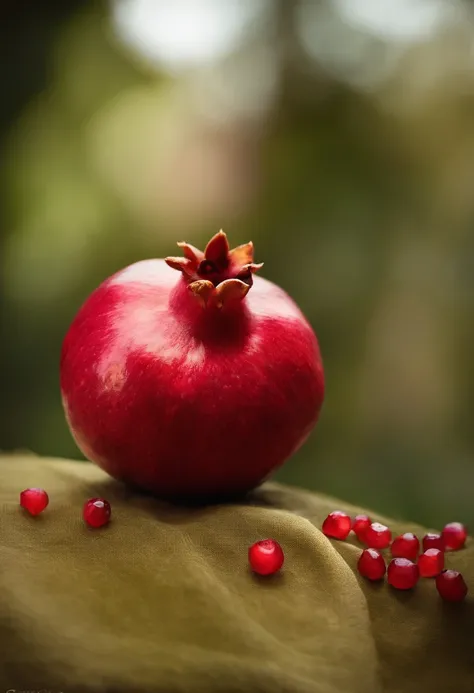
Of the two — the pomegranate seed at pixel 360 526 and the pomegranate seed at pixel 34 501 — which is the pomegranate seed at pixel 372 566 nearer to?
the pomegranate seed at pixel 360 526

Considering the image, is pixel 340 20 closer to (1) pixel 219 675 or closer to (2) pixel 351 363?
(2) pixel 351 363

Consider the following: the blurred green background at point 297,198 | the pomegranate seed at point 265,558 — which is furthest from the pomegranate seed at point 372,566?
the blurred green background at point 297,198

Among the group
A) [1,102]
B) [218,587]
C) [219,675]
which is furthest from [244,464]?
[1,102]

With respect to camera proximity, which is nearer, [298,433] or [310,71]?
[298,433]

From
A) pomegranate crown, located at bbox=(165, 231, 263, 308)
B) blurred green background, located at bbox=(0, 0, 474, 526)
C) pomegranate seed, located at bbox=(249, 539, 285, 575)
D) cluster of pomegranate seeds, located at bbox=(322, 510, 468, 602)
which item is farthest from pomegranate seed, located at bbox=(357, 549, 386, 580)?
blurred green background, located at bbox=(0, 0, 474, 526)

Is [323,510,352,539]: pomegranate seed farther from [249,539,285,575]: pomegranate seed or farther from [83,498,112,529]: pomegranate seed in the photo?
[83,498,112,529]: pomegranate seed

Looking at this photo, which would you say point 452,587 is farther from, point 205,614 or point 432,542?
point 205,614
